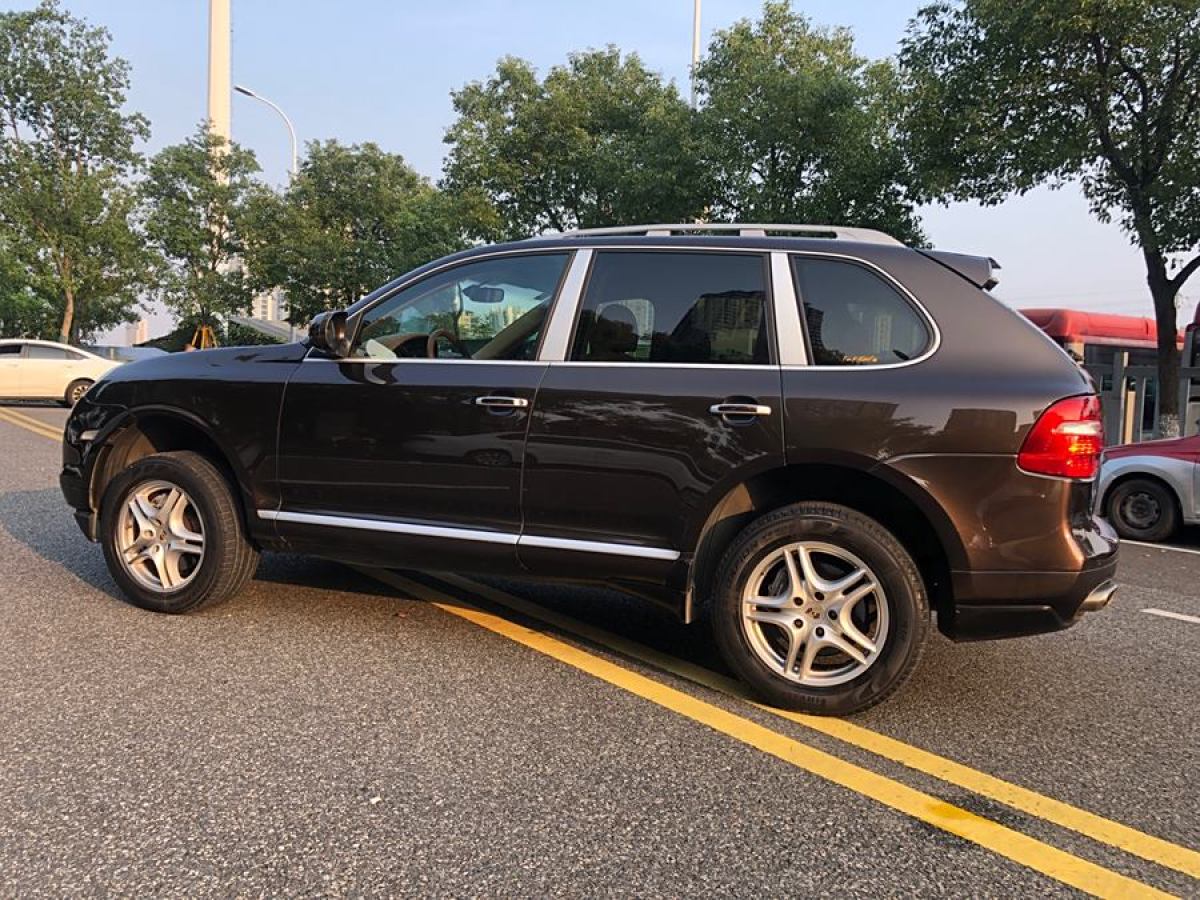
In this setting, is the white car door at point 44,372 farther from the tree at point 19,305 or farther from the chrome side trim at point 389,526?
the chrome side trim at point 389,526

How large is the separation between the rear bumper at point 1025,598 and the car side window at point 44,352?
21113 mm

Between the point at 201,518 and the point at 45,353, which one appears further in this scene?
the point at 45,353

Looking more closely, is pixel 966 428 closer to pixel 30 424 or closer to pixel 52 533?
pixel 52 533

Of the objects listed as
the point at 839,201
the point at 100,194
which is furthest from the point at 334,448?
the point at 100,194

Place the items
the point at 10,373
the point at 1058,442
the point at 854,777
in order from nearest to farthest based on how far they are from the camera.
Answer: the point at 854,777
the point at 1058,442
the point at 10,373

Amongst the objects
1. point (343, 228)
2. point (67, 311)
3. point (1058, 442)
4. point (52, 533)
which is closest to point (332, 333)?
point (1058, 442)

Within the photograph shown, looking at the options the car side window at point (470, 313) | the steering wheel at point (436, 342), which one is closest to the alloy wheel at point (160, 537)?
the car side window at point (470, 313)

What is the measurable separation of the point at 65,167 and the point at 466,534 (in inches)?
1213

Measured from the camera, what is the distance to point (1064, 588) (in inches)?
129

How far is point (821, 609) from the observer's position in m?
3.45

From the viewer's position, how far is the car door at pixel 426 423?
3.82 metres

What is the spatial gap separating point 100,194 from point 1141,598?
101 ft

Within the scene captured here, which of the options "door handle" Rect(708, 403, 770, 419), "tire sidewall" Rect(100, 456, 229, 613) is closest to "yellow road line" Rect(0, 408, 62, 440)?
"tire sidewall" Rect(100, 456, 229, 613)

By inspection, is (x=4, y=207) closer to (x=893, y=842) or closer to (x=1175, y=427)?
(x=1175, y=427)
